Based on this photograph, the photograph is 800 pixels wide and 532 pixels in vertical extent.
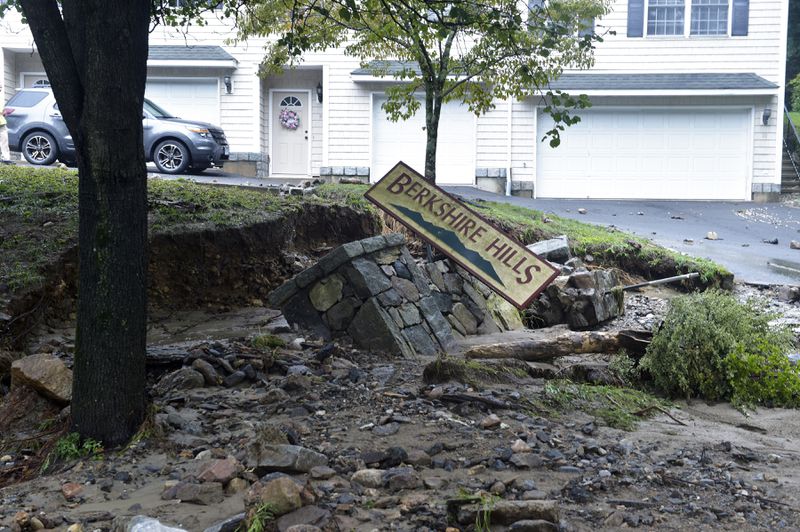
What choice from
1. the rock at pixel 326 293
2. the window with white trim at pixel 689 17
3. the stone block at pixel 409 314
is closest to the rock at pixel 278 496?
the rock at pixel 326 293

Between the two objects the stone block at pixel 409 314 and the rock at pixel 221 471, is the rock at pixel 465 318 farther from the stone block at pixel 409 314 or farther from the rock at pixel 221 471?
the rock at pixel 221 471

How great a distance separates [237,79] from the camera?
24297mm

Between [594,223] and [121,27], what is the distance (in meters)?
14.4

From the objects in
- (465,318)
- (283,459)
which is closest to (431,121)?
(465,318)

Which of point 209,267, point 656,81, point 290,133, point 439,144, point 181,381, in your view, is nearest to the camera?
point 181,381

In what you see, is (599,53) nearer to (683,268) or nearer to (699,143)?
(699,143)

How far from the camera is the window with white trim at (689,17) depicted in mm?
23734

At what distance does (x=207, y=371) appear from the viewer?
6.39 m

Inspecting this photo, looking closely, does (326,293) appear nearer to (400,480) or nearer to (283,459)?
(283,459)

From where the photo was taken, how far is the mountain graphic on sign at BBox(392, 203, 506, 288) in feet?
27.3

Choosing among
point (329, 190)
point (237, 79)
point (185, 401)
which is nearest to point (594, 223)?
point (329, 190)

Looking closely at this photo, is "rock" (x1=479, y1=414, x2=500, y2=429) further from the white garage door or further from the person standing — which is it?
the white garage door

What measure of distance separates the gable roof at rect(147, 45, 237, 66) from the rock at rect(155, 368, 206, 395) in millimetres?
18979

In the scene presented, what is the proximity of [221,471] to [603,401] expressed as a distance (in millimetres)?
3153
